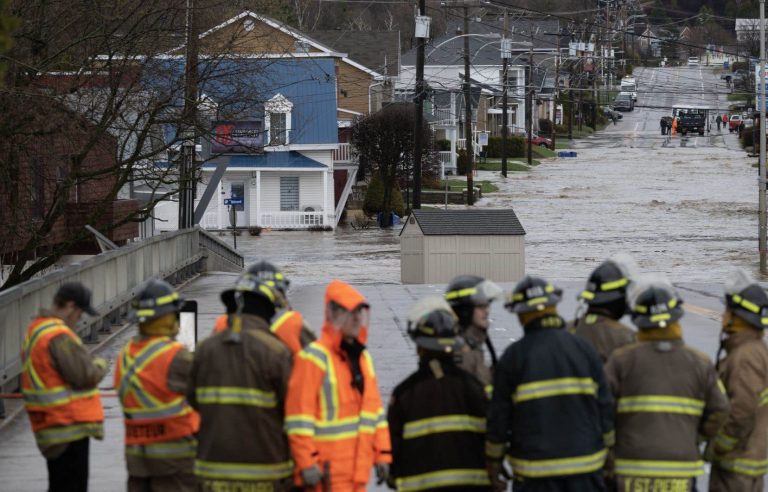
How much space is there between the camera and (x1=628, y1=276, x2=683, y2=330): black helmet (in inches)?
289

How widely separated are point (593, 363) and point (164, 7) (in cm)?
1661

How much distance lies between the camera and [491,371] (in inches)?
313

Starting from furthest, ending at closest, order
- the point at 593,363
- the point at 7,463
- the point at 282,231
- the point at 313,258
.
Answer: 1. the point at 282,231
2. the point at 313,258
3. the point at 7,463
4. the point at 593,363

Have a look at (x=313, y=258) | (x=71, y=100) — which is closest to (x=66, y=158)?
(x=71, y=100)

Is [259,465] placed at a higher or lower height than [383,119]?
lower

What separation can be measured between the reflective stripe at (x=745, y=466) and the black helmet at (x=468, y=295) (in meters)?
1.67

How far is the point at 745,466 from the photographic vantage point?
26.2 feet

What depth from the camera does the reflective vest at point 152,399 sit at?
308 inches

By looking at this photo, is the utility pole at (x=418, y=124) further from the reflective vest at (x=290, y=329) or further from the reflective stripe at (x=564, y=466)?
the reflective stripe at (x=564, y=466)

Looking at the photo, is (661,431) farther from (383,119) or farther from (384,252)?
(383,119)

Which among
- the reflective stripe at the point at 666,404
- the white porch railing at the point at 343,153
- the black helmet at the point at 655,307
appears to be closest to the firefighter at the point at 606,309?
the black helmet at the point at 655,307

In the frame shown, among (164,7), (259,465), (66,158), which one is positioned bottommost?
(259,465)

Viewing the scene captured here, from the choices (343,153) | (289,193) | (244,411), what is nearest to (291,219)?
(289,193)

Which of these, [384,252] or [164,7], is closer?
[164,7]
